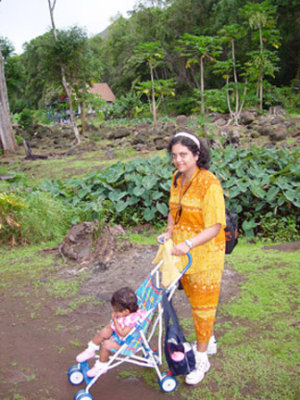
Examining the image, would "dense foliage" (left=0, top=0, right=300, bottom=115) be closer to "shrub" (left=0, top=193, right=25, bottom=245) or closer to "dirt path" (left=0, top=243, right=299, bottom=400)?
"shrub" (left=0, top=193, right=25, bottom=245)

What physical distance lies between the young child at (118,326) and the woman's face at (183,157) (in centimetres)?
85

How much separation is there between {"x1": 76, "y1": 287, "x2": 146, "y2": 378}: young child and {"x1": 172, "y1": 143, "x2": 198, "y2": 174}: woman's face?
85 cm

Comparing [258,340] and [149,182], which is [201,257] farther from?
[149,182]

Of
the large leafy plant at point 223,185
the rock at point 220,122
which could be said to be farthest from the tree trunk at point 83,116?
the large leafy plant at point 223,185

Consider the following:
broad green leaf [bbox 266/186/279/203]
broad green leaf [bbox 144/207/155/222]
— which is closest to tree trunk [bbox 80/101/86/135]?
broad green leaf [bbox 144/207/155/222]

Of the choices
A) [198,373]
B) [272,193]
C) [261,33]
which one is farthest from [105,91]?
[198,373]

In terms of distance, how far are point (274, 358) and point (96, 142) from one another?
15.1m

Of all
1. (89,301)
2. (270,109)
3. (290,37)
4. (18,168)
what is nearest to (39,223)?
(89,301)

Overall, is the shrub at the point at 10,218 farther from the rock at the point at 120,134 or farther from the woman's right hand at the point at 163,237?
the rock at the point at 120,134

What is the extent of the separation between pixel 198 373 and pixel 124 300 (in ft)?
2.31

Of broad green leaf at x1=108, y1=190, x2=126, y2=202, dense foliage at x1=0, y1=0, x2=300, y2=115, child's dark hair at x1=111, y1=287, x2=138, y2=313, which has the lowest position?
broad green leaf at x1=108, y1=190, x2=126, y2=202

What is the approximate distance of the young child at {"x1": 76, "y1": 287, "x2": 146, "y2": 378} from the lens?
2.31 metres

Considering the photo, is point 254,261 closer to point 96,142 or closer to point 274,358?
point 274,358

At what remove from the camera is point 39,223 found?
5805mm
